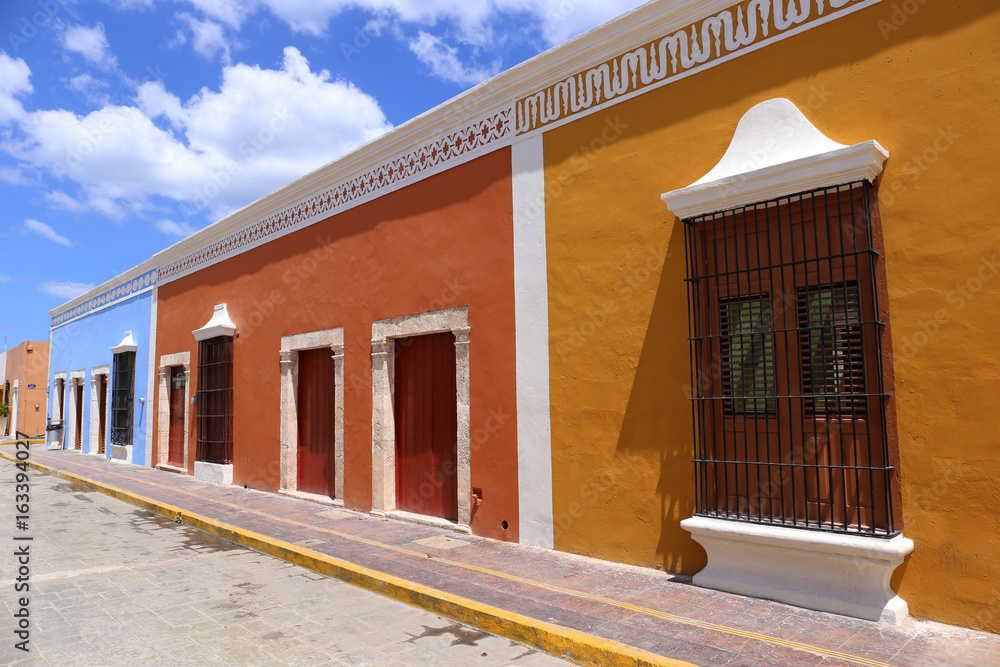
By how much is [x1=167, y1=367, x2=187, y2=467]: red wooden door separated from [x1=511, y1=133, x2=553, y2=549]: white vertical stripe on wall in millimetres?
10054

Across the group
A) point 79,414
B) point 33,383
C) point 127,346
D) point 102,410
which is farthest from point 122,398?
point 33,383

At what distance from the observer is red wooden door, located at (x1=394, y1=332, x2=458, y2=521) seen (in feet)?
24.3

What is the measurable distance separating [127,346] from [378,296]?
35.2ft

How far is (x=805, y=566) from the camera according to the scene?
4273 millimetres

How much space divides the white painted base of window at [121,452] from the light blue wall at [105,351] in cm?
24

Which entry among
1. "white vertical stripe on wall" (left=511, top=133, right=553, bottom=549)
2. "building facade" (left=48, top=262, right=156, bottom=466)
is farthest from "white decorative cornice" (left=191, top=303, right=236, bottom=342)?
"white vertical stripe on wall" (left=511, top=133, right=553, bottom=549)

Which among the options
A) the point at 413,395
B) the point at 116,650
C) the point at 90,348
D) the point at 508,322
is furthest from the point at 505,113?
the point at 90,348

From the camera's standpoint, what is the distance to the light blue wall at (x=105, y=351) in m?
15.3

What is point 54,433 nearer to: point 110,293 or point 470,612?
point 110,293

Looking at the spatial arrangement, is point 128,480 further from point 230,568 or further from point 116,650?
point 116,650

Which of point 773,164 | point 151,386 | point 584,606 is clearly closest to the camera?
point 584,606

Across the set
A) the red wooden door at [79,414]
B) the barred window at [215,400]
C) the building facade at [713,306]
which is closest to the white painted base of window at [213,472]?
the barred window at [215,400]

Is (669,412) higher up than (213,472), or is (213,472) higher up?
(669,412)

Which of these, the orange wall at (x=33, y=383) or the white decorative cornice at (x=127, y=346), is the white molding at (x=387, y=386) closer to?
the white decorative cornice at (x=127, y=346)
